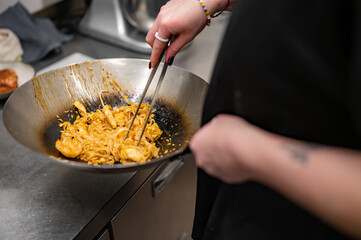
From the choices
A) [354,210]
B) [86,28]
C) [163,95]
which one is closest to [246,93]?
[354,210]

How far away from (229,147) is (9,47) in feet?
3.75

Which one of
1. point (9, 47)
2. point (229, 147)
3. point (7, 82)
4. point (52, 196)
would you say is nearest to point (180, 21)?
point (229, 147)

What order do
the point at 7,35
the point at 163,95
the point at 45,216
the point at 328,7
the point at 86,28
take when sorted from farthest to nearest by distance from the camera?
1. the point at 86,28
2. the point at 7,35
3. the point at 163,95
4. the point at 45,216
5. the point at 328,7

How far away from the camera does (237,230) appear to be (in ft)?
2.02

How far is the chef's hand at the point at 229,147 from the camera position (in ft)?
1.42

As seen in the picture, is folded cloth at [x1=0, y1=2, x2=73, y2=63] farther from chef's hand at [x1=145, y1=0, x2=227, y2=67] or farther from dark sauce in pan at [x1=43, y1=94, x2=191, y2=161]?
chef's hand at [x1=145, y1=0, x2=227, y2=67]

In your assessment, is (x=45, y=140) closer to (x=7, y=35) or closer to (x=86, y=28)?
(x=7, y=35)

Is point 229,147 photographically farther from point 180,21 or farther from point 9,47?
point 9,47

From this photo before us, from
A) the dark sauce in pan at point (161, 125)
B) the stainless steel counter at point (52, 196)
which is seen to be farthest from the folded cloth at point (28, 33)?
the dark sauce in pan at point (161, 125)

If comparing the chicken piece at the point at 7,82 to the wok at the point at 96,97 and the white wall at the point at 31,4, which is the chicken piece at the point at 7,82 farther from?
the white wall at the point at 31,4

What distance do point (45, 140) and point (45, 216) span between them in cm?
17

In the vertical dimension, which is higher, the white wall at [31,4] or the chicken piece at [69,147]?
→ the white wall at [31,4]

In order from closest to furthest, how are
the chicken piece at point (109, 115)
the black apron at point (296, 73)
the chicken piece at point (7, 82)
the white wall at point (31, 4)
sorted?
1. the black apron at point (296, 73)
2. the chicken piece at point (109, 115)
3. the chicken piece at point (7, 82)
4. the white wall at point (31, 4)

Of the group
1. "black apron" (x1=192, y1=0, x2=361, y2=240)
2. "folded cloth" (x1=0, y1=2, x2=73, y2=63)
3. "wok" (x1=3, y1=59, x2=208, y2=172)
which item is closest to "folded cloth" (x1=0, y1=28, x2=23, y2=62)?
"folded cloth" (x1=0, y1=2, x2=73, y2=63)
